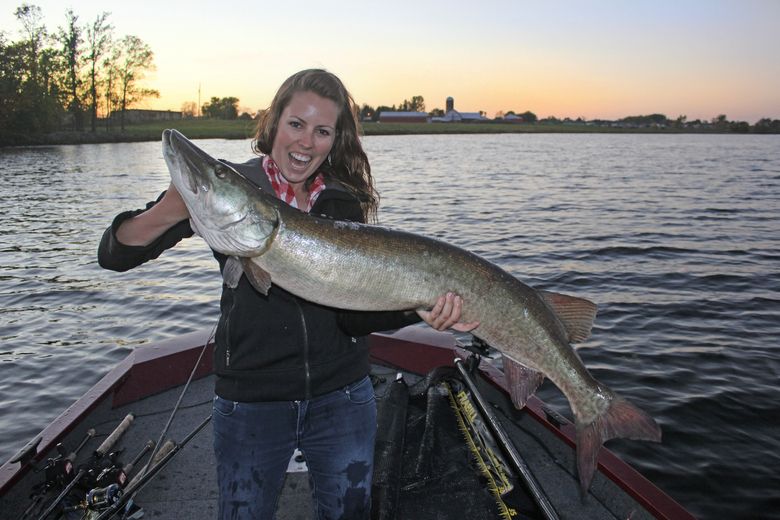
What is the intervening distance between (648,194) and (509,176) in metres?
8.99

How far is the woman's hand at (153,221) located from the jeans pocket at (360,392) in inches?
43.2

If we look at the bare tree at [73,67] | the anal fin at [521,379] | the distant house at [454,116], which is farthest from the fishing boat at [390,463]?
the distant house at [454,116]

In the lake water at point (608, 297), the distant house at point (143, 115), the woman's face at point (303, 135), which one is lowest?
the lake water at point (608, 297)

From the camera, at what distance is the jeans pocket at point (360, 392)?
2.58m

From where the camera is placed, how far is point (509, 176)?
30.7 metres

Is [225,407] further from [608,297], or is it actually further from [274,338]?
[608,297]

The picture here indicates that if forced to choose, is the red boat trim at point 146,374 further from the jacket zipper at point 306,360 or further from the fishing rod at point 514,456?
the jacket zipper at point 306,360

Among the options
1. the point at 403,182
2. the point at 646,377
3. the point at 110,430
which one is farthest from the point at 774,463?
the point at 403,182

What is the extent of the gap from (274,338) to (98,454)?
97.7 inches

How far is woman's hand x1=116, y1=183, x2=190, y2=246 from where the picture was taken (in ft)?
7.86

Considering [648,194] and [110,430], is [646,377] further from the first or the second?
[648,194]

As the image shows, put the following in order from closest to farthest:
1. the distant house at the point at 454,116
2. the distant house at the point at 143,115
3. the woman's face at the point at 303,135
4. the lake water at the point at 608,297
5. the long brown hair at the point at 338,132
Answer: the woman's face at the point at 303,135
the long brown hair at the point at 338,132
the lake water at the point at 608,297
the distant house at the point at 143,115
the distant house at the point at 454,116

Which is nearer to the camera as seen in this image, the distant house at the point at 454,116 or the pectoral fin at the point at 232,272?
the pectoral fin at the point at 232,272

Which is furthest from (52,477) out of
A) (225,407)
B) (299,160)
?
(299,160)
